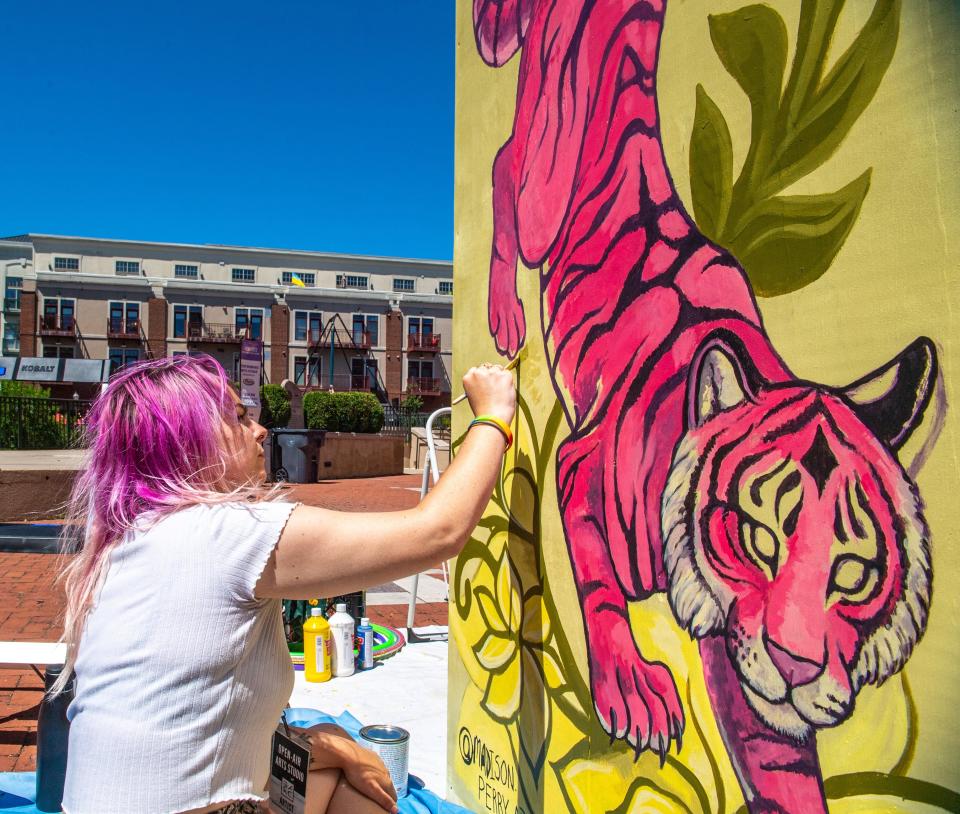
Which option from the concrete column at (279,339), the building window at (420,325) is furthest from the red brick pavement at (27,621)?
the building window at (420,325)

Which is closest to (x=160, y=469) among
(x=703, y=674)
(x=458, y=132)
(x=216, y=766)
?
(x=216, y=766)

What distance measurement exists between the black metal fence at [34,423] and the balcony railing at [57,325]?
86.7ft

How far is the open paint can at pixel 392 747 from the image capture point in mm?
2844

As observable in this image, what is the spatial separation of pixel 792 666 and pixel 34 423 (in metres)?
20.2

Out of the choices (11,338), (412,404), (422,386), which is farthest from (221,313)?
(412,404)

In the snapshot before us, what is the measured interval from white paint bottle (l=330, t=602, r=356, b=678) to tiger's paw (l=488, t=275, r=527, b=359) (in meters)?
2.53

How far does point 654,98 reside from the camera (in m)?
1.80

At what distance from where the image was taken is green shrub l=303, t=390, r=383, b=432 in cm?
3150

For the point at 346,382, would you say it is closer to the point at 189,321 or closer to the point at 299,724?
the point at 189,321

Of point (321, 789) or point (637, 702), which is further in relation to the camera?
point (321, 789)

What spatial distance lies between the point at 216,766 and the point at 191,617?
318 mm

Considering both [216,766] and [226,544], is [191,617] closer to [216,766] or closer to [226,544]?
[226,544]

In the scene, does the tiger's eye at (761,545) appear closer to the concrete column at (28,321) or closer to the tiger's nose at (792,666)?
the tiger's nose at (792,666)

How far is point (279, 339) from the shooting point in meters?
44.6
